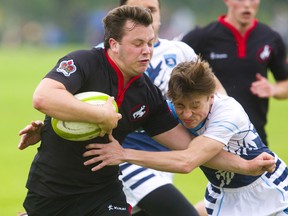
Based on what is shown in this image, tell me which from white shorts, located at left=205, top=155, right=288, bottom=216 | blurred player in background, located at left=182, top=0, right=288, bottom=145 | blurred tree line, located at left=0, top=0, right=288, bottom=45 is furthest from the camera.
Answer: blurred tree line, located at left=0, top=0, right=288, bottom=45

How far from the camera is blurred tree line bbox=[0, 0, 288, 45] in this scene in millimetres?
51656

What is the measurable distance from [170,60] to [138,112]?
63.0 inches

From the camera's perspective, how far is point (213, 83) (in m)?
5.80

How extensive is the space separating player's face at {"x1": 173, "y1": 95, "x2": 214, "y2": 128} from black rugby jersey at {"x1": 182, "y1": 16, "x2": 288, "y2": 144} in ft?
9.52

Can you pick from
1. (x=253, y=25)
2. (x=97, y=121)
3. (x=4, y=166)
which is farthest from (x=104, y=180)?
(x=4, y=166)

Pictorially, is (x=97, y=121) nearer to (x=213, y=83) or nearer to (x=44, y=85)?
(x=44, y=85)

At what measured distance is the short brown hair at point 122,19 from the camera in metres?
5.71

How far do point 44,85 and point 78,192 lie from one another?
0.96 meters

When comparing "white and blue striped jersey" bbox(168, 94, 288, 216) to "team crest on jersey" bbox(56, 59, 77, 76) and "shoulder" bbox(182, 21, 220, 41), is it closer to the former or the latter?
"team crest on jersey" bbox(56, 59, 77, 76)

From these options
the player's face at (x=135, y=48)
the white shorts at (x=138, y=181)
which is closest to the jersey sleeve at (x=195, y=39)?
the white shorts at (x=138, y=181)

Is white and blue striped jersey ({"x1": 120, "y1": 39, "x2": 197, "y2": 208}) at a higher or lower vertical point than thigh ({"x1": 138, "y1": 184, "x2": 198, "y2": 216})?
higher

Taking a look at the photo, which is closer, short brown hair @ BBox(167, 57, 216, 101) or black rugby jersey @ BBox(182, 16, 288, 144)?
short brown hair @ BBox(167, 57, 216, 101)

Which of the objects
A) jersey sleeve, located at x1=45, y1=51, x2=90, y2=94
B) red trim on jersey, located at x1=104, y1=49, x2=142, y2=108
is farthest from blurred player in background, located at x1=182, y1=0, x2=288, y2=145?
jersey sleeve, located at x1=45, y1=51, x2=90, y2=94

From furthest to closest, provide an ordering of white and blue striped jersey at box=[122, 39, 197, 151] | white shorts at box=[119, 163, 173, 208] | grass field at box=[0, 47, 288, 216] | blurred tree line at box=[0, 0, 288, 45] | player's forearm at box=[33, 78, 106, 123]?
blurred tree line at box=[0, 0, 288, 45], grass field at box=[0, 47, 288, 216], white and blue striped jersey at box=[122, 39, 197, 151], white shorts at box=[119, 163, 173, 208], player's forearm at box=[33, 78, 106, 123]
